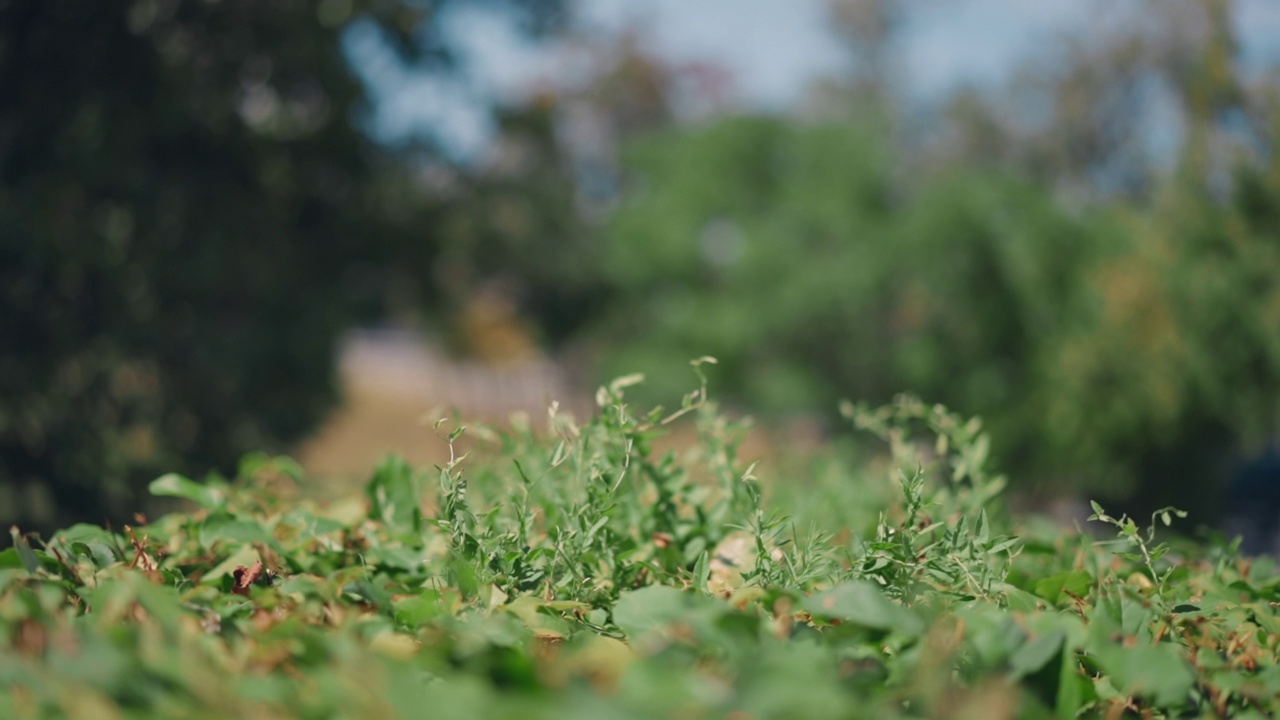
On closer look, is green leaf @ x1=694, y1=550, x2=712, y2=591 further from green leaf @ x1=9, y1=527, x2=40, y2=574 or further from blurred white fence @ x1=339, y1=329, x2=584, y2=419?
blurred white fence @ x1=339, y1=329, x2=584, y2=419

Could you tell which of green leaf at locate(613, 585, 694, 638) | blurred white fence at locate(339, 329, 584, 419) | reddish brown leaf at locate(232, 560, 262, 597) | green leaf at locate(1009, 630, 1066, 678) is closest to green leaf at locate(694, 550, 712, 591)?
green leaf at locate(613, 585, 694, 638)

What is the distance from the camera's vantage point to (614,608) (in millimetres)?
1256

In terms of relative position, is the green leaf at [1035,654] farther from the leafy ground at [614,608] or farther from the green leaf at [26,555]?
the green leaf at [26,555]

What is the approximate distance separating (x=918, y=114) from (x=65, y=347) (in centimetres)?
2779

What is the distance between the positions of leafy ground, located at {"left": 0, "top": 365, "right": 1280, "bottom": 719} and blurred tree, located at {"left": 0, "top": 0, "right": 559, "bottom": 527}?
24.7 feet

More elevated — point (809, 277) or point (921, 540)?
point (809, 277)

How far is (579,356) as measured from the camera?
101 ft

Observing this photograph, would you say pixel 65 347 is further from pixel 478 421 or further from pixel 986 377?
pixel 986 377

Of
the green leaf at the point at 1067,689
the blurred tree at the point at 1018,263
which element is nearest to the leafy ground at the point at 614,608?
the green leaf at the point at 1067,689

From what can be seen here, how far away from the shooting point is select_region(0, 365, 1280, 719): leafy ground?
91 centimetres

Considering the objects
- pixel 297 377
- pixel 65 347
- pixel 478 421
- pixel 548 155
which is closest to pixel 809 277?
pixel 548 155

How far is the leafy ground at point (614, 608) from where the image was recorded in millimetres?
914

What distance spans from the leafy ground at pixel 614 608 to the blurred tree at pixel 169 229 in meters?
7.54

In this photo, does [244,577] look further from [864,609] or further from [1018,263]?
[1018,263]
